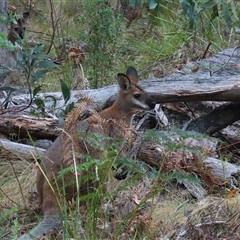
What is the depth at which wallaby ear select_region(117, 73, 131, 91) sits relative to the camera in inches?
234

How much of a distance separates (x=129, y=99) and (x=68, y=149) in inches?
78.3

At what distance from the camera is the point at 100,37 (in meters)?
7.95

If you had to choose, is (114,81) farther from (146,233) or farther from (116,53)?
(146,233)

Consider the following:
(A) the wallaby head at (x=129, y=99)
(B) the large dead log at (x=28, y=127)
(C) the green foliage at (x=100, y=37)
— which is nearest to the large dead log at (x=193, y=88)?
(A) the wallaby head at (x=129, y=99)

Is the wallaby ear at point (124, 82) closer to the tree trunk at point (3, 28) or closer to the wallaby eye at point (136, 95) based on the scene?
the wallaby eye at point (136, 95)

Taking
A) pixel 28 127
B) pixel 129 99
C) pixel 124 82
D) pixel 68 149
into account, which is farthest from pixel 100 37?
pixel 68 149

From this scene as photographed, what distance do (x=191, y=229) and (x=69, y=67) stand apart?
4647mm

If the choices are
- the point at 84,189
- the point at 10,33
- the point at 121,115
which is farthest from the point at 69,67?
the point at 84,189

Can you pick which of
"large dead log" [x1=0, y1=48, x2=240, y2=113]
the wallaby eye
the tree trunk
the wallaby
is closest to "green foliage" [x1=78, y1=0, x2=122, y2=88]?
the tree trunk

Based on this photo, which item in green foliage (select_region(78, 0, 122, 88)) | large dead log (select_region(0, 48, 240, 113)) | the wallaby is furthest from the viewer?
green foliage (select_region(78, 0, 122, 88))

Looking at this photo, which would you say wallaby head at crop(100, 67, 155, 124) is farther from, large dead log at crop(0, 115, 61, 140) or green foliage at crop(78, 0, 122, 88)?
green foliage at crop(78, 0, 122, 88)

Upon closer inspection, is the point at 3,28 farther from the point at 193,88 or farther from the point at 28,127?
the point at 193,88

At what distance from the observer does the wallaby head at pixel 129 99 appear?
5825mm

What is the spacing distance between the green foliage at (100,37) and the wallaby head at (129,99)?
1.88 meters
